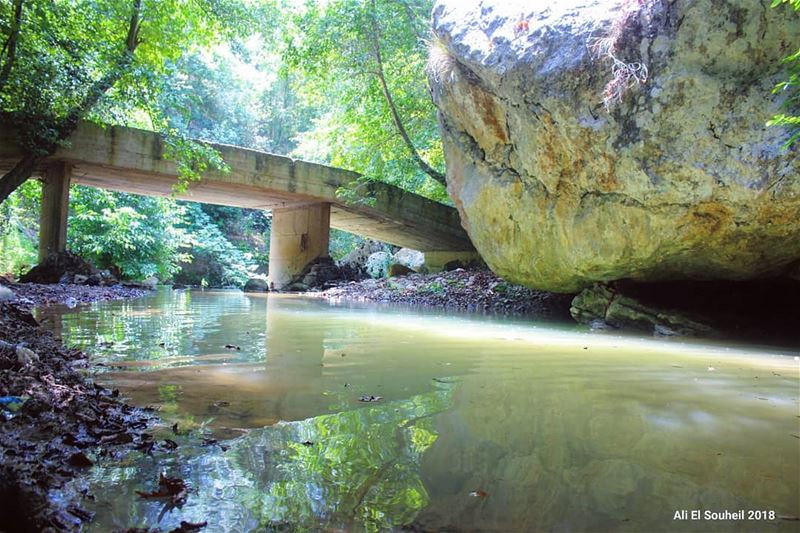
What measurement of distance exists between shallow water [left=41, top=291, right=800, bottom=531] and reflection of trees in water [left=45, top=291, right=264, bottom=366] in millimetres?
53

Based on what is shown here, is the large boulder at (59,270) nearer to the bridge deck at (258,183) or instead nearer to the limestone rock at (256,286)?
the bridge deck at (258,183)

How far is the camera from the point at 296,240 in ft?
48.4

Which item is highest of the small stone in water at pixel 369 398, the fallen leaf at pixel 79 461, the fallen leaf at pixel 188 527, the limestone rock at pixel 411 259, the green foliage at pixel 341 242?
the green foliage at pixel 341 242

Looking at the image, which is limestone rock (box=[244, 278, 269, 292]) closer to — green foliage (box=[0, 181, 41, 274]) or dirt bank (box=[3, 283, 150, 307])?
dirt bank (box=[3, 283, 150, 307])

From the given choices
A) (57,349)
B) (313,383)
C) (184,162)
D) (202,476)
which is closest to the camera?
(202,476)

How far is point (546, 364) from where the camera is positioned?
3.47 metres

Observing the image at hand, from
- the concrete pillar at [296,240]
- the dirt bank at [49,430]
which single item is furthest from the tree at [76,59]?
the dirt bank at [49,430]

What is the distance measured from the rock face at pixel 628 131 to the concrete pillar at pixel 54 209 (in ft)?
28.4

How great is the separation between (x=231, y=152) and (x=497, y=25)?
8025mm

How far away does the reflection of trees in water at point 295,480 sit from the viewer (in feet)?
4.01

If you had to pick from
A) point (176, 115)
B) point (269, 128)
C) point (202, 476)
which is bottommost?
point (202, 476)

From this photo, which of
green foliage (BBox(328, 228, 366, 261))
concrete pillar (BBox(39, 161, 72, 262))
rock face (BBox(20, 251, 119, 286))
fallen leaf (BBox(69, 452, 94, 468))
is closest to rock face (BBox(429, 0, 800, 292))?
fallen leaf (BBox(69, 452, 94, 468))

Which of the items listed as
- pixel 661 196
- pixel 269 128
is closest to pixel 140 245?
pixel 661 196

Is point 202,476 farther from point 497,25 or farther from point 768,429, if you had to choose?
point 497,25
